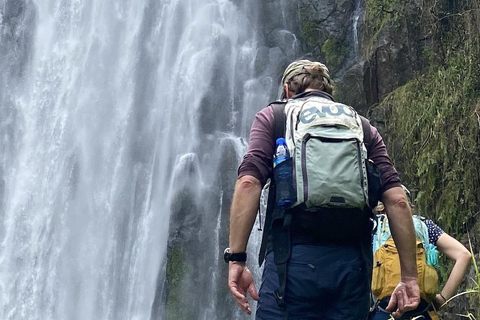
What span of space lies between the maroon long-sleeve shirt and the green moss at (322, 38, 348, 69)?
13835 mm

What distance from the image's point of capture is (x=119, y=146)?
18.5 m

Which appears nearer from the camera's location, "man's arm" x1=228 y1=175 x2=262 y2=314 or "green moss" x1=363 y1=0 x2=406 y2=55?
"man's arm" x1=228 y1=175 x2=262 y2=314

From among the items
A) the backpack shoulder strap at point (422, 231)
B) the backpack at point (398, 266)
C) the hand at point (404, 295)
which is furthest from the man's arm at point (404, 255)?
the backpack shoulder strap at point (422, 231)

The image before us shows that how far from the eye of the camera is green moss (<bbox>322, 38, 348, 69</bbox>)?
55.1 ft

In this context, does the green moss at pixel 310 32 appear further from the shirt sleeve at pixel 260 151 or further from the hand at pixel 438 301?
the shirt sleeve at pixel 260 151

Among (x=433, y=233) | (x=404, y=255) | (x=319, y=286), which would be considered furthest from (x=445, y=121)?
(x=319, y=286)

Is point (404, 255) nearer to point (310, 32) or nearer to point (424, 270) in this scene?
point (424, 270)

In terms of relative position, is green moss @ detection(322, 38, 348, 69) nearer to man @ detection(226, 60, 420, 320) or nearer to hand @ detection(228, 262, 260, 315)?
man @ detection(226, 60, 420, 320)

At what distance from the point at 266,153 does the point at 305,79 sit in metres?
0.47

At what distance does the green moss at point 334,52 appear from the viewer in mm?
16781

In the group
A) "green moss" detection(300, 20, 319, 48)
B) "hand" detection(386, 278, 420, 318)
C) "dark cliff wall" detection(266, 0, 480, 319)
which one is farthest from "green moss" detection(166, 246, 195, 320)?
"hand" detection(386, 278, 420, 318)

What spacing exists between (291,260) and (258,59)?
15.4 m

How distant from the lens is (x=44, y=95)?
20188 mm

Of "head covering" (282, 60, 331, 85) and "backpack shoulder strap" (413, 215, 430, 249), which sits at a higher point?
"head covering" (282, 60, 331, 85)
